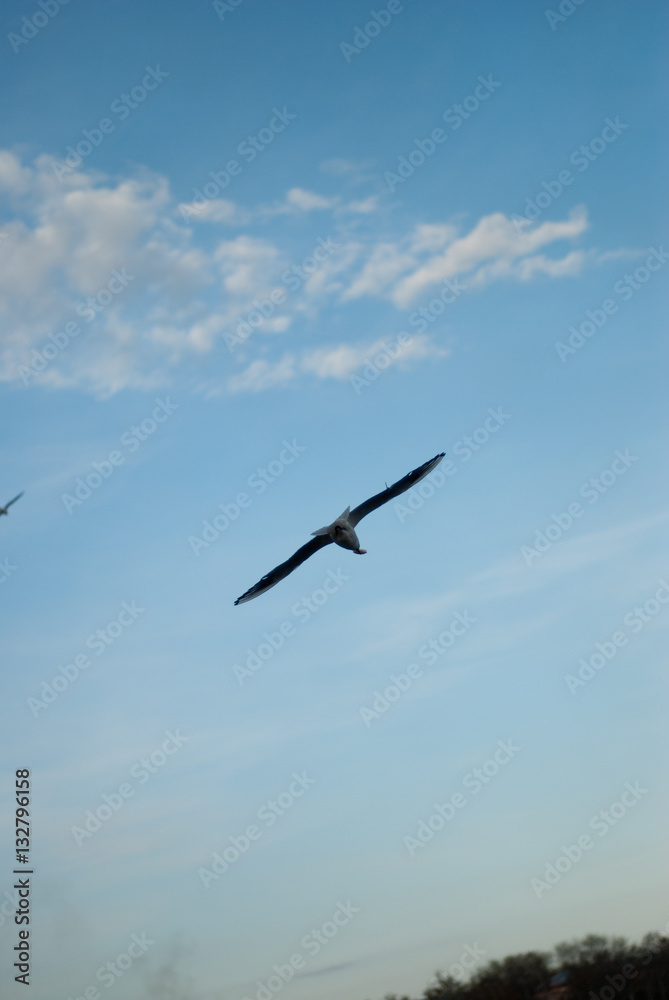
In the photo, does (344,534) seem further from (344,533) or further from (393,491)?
(393,491)

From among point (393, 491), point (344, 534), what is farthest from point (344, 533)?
point (393, 491)

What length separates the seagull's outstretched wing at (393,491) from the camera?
32.9 m

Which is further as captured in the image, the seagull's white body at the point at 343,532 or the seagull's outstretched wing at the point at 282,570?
the seagull's outstretched wing at the point at 282,570

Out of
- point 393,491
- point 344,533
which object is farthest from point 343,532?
point 393,491

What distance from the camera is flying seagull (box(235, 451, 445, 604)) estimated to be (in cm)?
3247

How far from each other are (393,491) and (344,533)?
8.21 ft

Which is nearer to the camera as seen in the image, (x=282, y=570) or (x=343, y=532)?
(x=343, y=532)

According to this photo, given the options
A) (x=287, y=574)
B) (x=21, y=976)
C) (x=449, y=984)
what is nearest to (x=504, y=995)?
(x=449, y=984)

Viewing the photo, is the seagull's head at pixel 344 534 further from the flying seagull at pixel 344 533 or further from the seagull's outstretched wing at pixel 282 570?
the seagull's outstretched wing at pixel 282 570

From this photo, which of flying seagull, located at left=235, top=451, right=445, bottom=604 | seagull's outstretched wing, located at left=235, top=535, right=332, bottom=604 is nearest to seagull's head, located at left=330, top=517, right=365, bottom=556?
flying seagull, located at left=235, top=451, right=445, bottom=604

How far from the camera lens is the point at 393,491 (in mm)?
33281

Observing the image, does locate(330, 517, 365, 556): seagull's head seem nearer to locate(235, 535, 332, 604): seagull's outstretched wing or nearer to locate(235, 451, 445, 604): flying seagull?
locate(235, 451, 445, 604): flying seagull

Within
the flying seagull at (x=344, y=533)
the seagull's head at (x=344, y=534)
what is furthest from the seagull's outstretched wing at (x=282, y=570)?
the seagull's head at (x=344, y=534)

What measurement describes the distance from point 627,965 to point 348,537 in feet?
142
